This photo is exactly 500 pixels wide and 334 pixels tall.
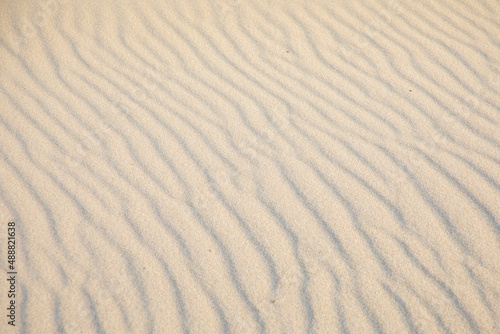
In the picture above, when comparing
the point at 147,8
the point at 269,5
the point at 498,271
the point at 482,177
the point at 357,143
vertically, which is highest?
the point at 147,8

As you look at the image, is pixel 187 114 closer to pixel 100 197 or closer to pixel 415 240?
pixel 100 197

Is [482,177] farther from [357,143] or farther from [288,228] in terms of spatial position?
[288,228]

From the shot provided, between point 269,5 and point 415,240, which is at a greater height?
point 269,5

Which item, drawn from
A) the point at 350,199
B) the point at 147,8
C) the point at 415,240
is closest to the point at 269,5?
the point at 147,8

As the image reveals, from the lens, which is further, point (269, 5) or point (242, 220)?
point (269, 5)

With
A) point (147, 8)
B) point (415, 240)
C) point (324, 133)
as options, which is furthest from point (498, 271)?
point (147, 8)

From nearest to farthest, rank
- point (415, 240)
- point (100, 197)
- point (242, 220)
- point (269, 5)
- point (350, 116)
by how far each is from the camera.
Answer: point (415, 240)
point (242, 220)
point (100, 197)
point (350, 116)
point (269, 5)

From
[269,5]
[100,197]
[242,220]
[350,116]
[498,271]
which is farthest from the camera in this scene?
[269,5]
